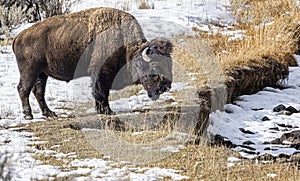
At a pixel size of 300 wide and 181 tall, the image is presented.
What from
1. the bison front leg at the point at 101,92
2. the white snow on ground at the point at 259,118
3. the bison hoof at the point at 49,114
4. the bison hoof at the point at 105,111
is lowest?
the white snow on ground at the point at 259,118

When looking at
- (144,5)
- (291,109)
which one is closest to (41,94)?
(291,109)

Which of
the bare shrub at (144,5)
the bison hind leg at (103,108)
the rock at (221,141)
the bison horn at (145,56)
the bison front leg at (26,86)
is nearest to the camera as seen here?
the rock at (221,141)

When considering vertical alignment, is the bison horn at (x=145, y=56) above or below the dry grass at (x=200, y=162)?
above

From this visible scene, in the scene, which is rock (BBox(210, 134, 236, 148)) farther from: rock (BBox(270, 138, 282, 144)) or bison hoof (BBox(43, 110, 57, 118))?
bison hoof (BBox(43, 110, 57, 118))

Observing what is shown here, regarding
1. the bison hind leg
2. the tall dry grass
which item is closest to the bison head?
the bison hind leg

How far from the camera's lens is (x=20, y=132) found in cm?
723

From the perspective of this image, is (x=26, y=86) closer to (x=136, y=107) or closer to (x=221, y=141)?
(x=136, y=107)

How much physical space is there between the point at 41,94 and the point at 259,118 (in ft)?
11.1

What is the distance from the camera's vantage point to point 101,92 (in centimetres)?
804

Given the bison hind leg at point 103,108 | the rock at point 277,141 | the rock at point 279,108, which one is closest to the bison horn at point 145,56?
the bison hind leg at point 103,108

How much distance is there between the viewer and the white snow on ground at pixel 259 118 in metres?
7.34

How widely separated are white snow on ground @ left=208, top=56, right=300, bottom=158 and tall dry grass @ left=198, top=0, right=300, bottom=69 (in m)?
0.75

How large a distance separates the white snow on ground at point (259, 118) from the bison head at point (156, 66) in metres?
0.93

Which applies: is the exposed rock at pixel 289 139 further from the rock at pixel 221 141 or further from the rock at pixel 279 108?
the rock at pixel 279 108
